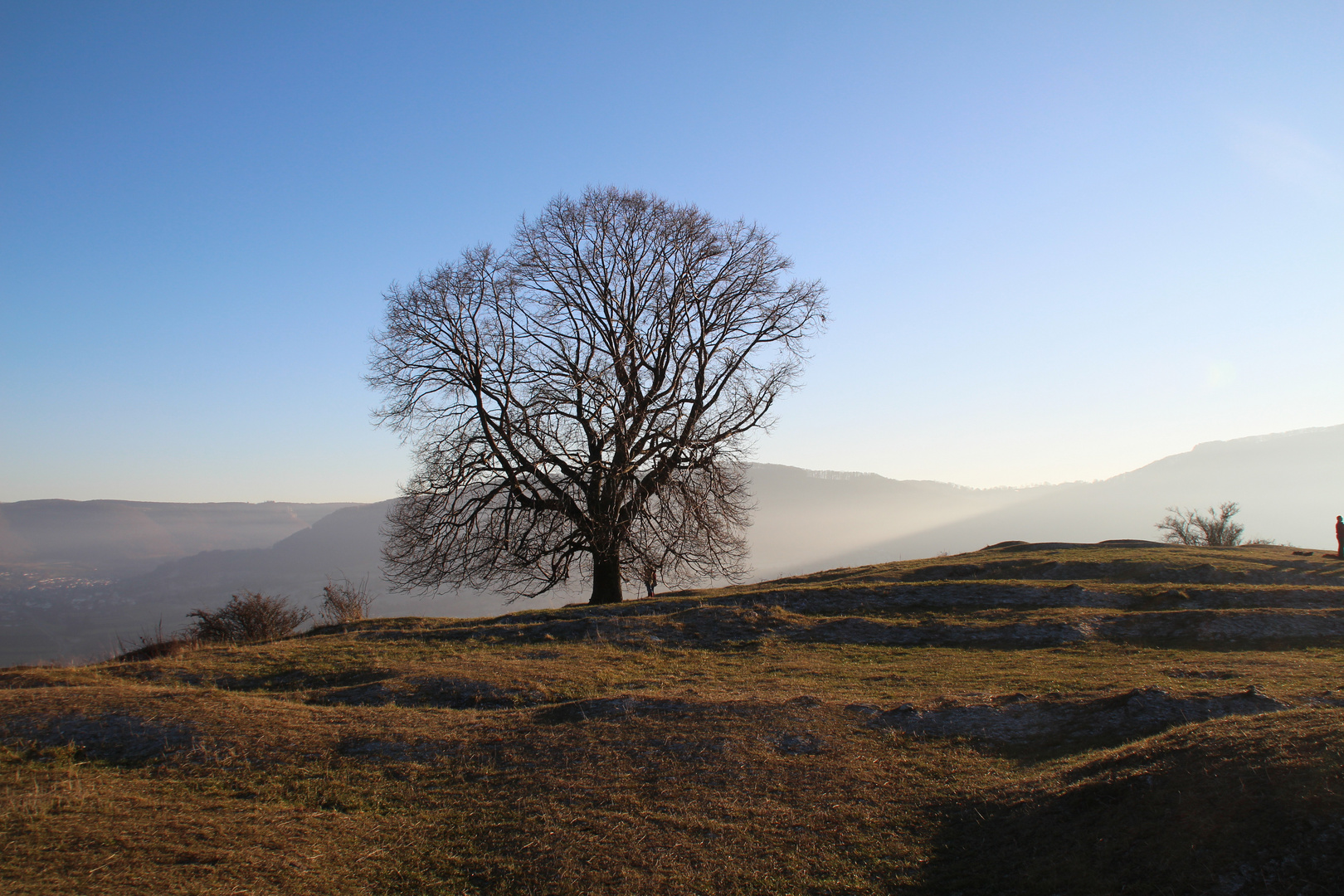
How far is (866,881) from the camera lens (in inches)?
182

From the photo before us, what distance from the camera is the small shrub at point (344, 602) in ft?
65.9

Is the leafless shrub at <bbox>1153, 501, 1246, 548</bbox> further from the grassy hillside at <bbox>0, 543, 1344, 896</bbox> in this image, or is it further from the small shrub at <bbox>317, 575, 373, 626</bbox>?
the small shrub at <bbox>317, 575, 373, 626</bbox>

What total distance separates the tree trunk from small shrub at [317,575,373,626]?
6560 mm

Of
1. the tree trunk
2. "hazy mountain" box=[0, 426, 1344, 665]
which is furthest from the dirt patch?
"hazy mountain" box=[0, 426, 1344, 665]

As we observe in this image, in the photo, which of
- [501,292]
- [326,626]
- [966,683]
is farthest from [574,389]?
[966,683]

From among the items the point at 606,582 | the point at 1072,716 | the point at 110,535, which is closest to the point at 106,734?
the point at 1072,716

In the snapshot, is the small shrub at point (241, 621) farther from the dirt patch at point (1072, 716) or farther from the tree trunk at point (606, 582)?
the dirt patch at point (1072, 716)

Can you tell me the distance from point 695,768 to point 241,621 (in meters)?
16.7

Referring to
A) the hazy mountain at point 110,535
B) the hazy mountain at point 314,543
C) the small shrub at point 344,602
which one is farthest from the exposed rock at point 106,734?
the hazy mountain at point 110,535

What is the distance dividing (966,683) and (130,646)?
70.0 feet

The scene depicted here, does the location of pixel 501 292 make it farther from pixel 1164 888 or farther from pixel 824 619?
pixel 1164 888

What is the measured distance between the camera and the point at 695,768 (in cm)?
664

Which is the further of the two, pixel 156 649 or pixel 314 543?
pixel 314 543

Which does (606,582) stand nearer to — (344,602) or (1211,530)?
(344,602)
